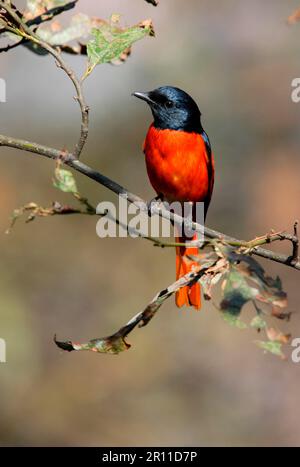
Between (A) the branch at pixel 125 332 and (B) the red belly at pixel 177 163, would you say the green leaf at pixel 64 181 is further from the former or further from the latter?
(B) the red belly at pixel 177 163

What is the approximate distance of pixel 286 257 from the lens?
222 centimetres

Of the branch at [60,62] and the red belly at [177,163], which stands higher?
the red belly at [177,163]

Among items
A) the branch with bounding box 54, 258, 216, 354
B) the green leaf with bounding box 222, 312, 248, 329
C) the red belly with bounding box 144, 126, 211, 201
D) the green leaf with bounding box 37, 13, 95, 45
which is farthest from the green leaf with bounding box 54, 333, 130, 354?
the red belly with bounding box 144, 126, 211, 201

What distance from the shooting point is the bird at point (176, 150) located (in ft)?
14.3

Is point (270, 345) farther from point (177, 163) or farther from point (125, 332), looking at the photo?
point (177, 163)

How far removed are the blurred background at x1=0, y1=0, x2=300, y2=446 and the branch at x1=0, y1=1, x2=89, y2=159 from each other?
11.9ft

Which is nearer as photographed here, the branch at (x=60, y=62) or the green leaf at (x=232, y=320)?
the green leaf at (x=232, y=320)

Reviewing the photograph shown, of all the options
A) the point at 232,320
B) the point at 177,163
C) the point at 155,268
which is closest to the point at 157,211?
the point at 232,320

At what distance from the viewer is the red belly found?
171 inches

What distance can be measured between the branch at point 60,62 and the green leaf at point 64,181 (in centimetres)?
52

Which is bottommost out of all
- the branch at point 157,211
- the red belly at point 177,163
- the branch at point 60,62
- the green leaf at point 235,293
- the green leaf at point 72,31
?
the green leaf at point 235,293

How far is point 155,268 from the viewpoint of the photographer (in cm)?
698

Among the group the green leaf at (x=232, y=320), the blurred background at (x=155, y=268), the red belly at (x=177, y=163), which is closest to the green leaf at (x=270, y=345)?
the green leaf at (x=232, y=320)
